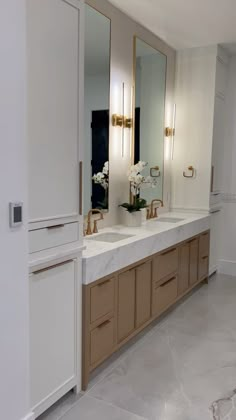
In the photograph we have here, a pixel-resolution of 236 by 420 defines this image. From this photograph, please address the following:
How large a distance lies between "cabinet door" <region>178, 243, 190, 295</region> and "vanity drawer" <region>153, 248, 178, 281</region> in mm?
127

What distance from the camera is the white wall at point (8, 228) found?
1.53 meters

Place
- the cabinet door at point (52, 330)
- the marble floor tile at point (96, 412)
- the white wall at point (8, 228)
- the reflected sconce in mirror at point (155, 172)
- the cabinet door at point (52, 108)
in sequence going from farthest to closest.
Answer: the reflected sconce in mirror at point (155, 172)
the marble floor tile at point (96, 412)
the cabinet door at point (52, 330)
the cabinet door at point (52, 108)
the white wall at point (8, 228)

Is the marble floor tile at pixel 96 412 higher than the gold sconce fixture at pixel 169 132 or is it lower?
lower

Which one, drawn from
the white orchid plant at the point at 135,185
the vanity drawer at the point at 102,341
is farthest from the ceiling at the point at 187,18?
the vanity drawer at the point at 102,341

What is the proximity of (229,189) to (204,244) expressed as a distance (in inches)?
36.5

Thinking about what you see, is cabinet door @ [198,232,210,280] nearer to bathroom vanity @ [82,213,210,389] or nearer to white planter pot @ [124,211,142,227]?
bathroom vanity @ [82,213,210,389]

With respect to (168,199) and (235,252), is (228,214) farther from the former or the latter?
(168,199)

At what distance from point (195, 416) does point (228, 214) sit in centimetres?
304

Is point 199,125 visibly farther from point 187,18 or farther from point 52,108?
point 52,108

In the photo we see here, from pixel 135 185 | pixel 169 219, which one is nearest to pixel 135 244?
pixel 135 185

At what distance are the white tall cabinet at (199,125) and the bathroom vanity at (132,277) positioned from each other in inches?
16.0

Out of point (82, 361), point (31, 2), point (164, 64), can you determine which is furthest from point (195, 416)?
point (164, 64)

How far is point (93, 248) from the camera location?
246 cm

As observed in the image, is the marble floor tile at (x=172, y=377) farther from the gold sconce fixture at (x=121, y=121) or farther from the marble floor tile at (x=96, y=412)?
the gold sconce fixture at (x=121, y=121)
